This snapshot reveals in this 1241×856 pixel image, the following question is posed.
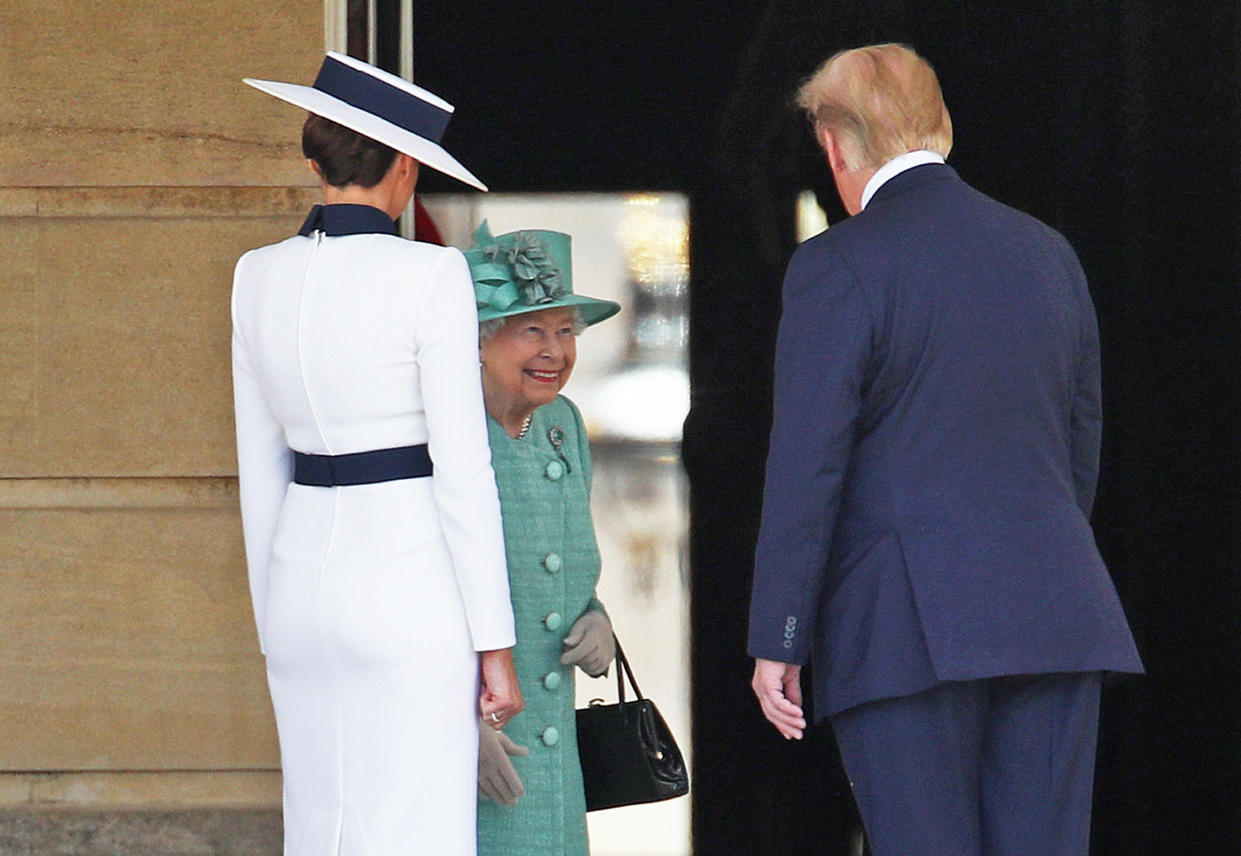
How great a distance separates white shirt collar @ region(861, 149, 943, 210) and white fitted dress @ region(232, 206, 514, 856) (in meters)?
0.69

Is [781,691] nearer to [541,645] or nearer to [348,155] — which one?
[541,645]

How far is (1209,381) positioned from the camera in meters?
3.99

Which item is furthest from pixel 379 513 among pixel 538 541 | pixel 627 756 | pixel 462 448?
pixel 627 756

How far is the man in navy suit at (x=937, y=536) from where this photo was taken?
8.05ft

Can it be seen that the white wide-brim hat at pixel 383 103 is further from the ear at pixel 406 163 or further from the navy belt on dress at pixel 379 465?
the navy belt on dress at pixel 379 465

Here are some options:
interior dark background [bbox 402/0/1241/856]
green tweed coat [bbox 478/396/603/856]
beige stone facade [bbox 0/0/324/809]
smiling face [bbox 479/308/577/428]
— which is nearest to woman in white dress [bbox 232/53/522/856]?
green tweed coat [bbox 478/396/603/856]

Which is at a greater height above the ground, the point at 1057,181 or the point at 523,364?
the point at 1057,181

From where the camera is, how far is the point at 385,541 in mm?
2633

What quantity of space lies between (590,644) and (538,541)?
0.22 metres

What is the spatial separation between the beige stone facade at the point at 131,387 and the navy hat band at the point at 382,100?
3.30ft

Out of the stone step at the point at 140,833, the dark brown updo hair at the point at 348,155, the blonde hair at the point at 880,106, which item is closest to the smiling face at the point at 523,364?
the dark brown updo hair at the point at 348,155

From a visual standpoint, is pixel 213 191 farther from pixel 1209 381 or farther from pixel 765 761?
pixel 1209 381

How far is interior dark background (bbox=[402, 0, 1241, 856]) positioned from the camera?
13.1 feet

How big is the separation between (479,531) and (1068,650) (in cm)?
94
